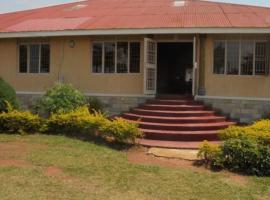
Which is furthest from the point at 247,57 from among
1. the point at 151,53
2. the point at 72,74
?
the point at 72,74

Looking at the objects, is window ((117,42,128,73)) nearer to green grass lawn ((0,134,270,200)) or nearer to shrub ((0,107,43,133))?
shrub ((0,107,43,133))

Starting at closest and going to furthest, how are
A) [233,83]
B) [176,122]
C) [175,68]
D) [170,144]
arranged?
[170,144] → [176,122] → [233,83] → [175,68]

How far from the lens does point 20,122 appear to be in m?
12.8

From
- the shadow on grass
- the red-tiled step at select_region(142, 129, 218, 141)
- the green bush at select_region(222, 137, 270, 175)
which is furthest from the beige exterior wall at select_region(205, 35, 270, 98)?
the green bush at select_region(222, 137, 270, 175)

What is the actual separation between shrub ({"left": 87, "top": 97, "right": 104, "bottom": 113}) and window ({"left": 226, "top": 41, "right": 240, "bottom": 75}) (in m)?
→ 4.59

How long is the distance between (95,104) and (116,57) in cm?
186

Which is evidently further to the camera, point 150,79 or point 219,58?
point 150,79

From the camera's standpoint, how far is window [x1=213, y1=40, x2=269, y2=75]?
47.1 feet

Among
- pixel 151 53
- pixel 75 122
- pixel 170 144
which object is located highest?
pixel 151 53

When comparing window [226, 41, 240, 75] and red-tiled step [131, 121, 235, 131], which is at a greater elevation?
window [226, 41, 240, 75]

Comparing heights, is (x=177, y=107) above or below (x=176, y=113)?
above

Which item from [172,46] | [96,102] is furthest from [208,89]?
[172,46]

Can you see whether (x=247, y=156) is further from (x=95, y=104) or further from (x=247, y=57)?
(x=95, y=104)

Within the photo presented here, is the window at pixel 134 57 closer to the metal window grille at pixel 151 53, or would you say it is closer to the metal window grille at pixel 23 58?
the metal window grille at pixel 151 53
